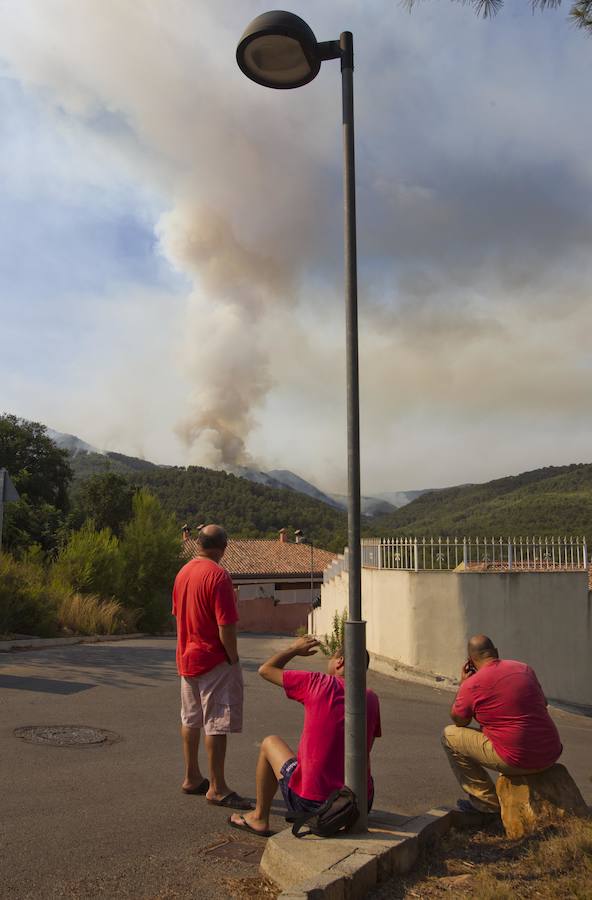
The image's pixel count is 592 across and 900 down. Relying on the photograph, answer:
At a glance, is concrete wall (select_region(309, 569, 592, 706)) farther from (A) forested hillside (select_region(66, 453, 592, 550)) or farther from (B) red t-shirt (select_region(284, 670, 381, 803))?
(A) forested hillside (select_region(66, 453, 592, 550))

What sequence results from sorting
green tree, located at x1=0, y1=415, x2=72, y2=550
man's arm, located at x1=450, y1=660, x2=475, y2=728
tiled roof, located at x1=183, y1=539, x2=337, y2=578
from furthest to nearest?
tiled roof, located at x1=183, y1=539, x2=337, y2=578, green tree, located at x1=0, y1=415, x2=72, y2=550, man's arm, located at x1=450, y1=660, x2=475, y2=728

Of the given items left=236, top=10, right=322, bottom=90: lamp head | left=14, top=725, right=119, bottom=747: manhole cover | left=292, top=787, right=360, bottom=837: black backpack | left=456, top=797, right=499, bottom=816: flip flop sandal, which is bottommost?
left=456, top=797, right=499, bottom=816: flip flop sandal

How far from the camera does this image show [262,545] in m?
60.2

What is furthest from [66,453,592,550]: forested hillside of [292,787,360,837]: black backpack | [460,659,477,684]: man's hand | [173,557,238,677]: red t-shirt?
[292,787,360,837]: black backpack

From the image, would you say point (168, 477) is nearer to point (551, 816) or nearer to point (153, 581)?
point (153, 581)

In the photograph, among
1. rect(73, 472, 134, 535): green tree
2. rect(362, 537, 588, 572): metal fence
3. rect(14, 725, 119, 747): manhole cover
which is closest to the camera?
rect(14, 725, 119, 747): manhole cover

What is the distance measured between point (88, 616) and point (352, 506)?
14.7 meters

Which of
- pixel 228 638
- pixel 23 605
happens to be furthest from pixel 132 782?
pixel 23 605

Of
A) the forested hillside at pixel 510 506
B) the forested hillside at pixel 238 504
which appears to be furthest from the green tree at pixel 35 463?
the forested hillside at pixel 238 504

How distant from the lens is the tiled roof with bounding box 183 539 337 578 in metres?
53.4

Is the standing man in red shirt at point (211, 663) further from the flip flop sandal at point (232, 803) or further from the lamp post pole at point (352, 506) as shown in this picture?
the lamp post pole at point (352, 506)

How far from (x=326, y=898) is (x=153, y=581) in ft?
79.3

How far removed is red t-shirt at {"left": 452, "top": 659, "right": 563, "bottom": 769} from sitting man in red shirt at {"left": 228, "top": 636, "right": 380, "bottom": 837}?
785 mm

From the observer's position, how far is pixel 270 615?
168ft
